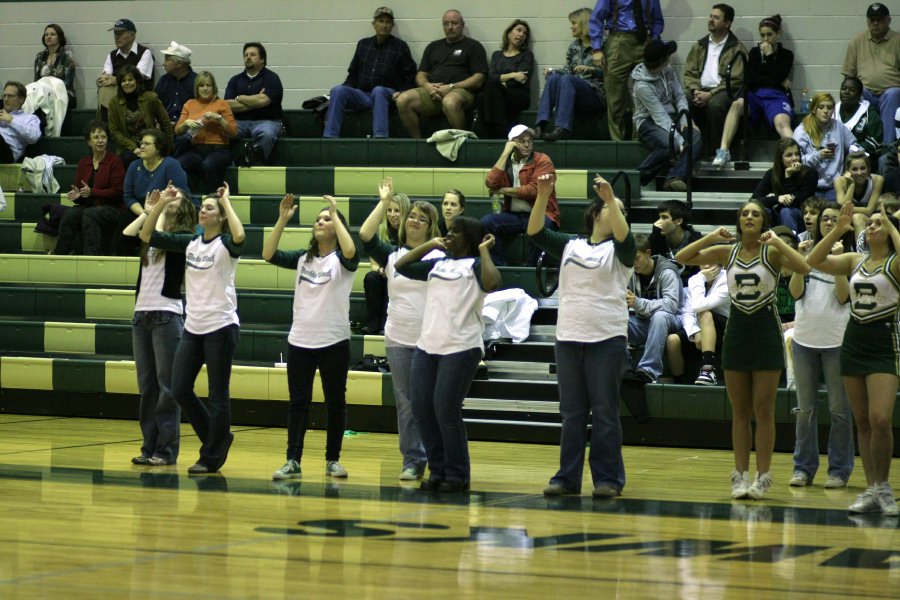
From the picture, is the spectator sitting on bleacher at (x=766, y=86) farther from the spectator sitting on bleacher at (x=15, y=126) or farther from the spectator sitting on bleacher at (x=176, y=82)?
the spectator sitting on bleacher at (x=15, y=126)

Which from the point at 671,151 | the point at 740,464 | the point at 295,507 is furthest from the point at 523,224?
the point at 295,507

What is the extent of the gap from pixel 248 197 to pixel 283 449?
3.82m

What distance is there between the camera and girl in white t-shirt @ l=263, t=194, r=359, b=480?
6.67 meters

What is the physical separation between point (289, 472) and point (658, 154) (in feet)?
17.4

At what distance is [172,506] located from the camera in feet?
18.4

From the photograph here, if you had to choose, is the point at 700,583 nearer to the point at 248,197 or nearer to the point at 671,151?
the point at 671,151

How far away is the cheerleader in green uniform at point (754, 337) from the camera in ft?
20.2

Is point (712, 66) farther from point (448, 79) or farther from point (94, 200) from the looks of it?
point (94, 200)

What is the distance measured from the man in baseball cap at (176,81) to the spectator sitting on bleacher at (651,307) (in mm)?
5033

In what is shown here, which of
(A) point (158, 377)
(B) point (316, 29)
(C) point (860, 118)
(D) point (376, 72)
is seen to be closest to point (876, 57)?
(C) point (860, 118)

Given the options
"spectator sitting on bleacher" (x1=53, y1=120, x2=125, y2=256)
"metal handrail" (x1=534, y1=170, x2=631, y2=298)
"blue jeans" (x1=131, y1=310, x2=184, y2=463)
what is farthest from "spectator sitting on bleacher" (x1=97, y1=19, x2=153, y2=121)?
"blue jeans" (x1=131, y1=310, x2=184, y2=463)

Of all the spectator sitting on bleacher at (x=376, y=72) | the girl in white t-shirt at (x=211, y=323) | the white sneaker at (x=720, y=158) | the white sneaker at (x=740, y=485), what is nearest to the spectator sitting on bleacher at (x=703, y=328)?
the white sneaker at (x=720, y=158)

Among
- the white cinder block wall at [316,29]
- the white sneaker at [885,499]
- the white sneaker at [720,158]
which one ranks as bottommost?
the white sneaker at [885,499]

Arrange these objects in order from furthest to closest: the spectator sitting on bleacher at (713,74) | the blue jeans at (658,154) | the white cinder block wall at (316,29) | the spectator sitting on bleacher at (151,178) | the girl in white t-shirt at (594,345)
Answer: the white cinder block wall at (316,29) → the spectator sitting on bleacher at (713,74) → the blue jeans at (658,154) → the spectator sitting on bleacher at (151,178) → the girl in white t-shirt at (594,345)
